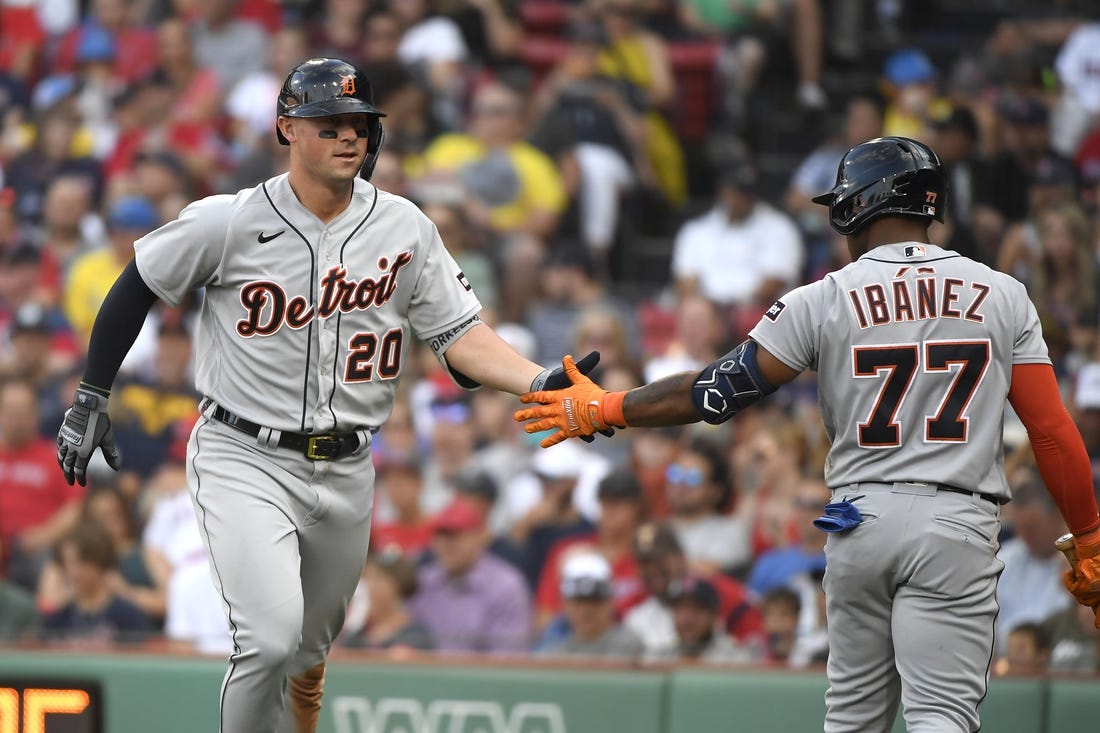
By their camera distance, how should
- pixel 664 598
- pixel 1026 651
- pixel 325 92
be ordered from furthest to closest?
pixel 664 598 < pixel 1026 651 < pixel 325 92

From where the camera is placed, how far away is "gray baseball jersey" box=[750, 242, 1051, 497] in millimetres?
4488

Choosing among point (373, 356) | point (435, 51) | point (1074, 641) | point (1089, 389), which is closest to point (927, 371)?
point (373, 356)

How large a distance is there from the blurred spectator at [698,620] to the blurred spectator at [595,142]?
3.75 m

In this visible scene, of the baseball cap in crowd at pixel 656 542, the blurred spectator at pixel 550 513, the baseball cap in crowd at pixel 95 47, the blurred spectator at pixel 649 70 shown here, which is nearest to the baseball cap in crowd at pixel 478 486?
the blurred spectator at pixel 550 513

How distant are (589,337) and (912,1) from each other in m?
4.59

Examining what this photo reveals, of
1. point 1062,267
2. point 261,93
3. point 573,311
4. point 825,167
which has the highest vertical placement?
point 261,93

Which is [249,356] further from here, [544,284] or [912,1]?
[912,1]

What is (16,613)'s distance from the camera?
7.92 m

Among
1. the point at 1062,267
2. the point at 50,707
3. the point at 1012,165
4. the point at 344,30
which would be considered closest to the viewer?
the point at 50,707

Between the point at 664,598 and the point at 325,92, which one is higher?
the point at 325,92

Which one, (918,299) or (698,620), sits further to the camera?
(698,620)

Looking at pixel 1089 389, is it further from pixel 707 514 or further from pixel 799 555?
pixel 707 514

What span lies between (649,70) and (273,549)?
7303mm

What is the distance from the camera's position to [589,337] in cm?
929
